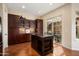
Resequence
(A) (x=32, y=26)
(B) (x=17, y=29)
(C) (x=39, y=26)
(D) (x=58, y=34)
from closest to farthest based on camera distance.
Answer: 1. (D) (x=58, y=34)
2. (B) (x=17, y=29)
3. (A) (x=32, y=26)
4. (C) (x=39, y=26)

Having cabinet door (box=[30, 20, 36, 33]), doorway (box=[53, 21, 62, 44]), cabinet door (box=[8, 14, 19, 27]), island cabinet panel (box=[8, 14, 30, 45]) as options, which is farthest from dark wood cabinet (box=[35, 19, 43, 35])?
doorway (box=[53, 21, 62, 44])

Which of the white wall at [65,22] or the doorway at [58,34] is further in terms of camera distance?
the doorway at [58,34]

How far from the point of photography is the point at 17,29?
4902 millimetres

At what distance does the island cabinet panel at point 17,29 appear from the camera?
4.49 m

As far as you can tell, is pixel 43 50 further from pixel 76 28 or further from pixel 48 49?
pixel 76 28

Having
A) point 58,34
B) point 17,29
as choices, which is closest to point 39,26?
point 17,29

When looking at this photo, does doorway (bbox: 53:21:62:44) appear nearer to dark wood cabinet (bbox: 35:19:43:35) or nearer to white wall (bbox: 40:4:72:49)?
white wall (bbox: 40:4:72:49)

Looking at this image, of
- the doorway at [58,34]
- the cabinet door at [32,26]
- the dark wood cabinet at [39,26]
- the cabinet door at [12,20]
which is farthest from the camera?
the dark wood cabinet at [39,26]

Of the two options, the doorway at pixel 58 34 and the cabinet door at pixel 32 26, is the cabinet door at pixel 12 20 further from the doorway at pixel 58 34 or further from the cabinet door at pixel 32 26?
the doorway at pixel 58 34

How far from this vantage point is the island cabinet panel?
14.7 feet

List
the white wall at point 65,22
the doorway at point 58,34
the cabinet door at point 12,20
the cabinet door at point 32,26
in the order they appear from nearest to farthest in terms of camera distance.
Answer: the white wall at point 65,22
the doorway at point 58,34
the cabinet door at point 12,20
the cabinet door at point 32,26

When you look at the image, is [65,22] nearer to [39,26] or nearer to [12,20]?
[39,26]

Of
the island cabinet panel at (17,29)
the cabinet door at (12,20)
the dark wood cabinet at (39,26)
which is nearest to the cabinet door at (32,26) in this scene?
the dark wood cabinet at (39,26)

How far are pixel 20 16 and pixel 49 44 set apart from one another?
102 inches
